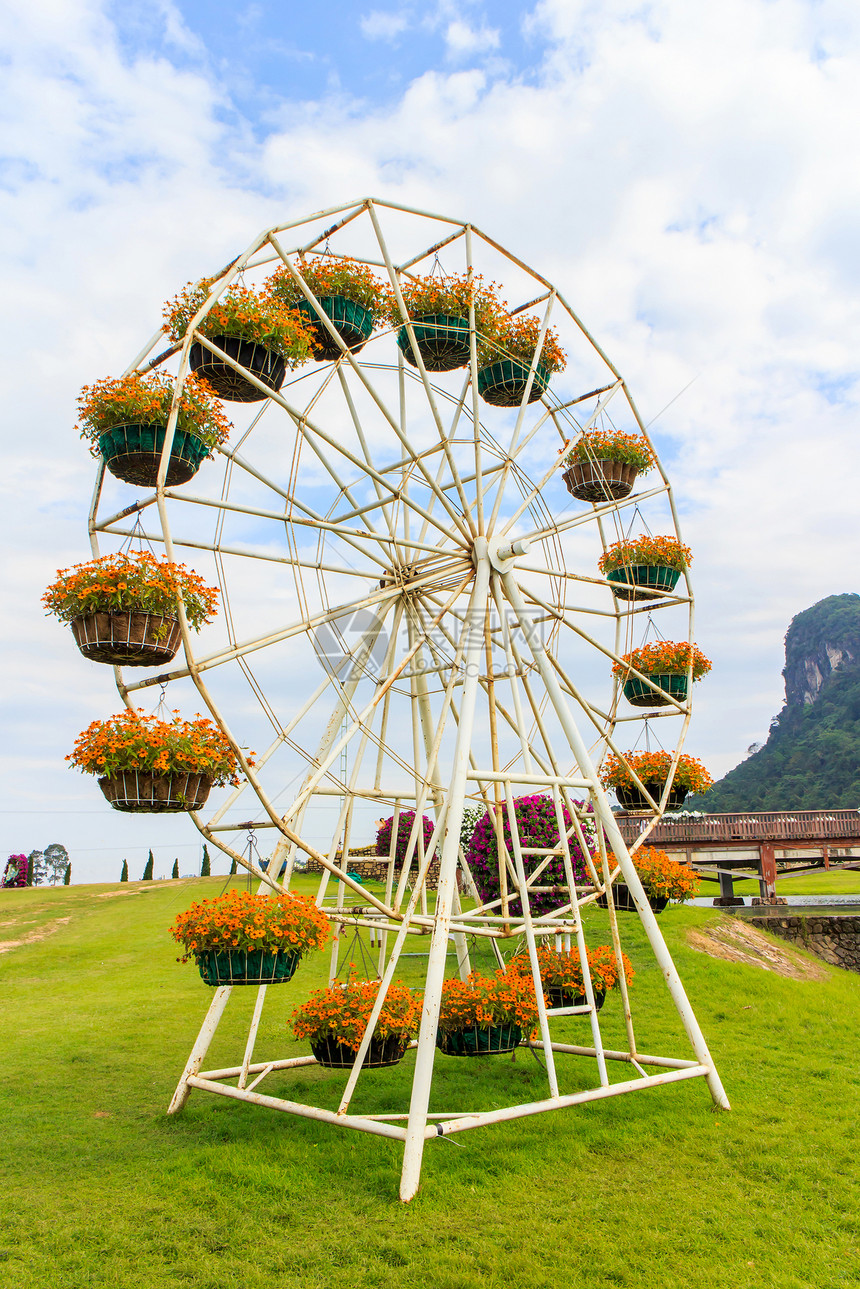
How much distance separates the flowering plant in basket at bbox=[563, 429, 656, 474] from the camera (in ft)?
36.8

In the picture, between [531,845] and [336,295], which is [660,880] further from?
[336,295]

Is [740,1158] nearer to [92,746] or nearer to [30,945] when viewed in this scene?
[92,746]

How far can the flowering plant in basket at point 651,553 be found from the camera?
37.0 feet

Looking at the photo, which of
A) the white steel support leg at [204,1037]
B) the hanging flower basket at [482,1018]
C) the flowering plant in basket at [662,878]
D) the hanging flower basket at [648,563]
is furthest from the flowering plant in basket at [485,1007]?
the hanging flower basket at [648,563]

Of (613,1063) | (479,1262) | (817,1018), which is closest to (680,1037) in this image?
(613,1063)

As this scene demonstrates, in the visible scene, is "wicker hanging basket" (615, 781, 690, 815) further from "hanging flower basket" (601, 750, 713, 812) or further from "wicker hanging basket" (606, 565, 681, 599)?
"wicker hanging basket" (606, 565, 681, 599)

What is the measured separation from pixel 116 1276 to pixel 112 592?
15.1 ft

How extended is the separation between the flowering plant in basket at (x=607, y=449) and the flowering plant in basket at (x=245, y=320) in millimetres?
3945

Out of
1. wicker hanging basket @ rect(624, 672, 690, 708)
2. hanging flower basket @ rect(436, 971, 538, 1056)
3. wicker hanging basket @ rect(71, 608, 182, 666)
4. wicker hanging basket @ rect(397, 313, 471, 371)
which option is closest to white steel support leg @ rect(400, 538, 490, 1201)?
hanging flower basket @ rect(436, 971, 538, 1056)

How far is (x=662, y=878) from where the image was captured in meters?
10.2

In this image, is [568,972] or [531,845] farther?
[531,845]

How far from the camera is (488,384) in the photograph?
11297 mm

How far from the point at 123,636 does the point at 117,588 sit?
37cm

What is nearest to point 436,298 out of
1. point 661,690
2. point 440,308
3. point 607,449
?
point 440,308
